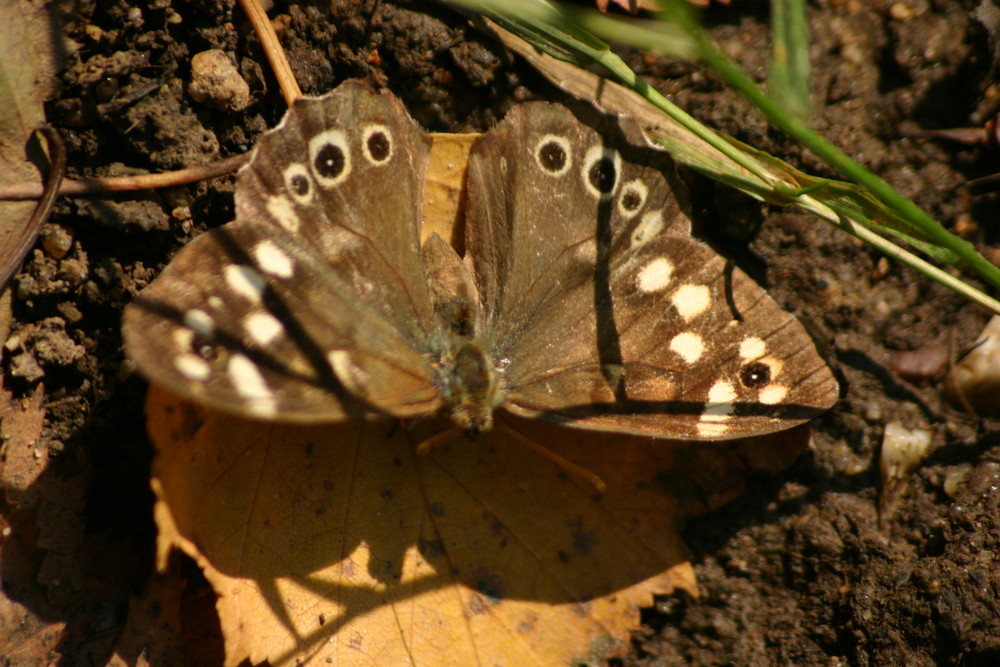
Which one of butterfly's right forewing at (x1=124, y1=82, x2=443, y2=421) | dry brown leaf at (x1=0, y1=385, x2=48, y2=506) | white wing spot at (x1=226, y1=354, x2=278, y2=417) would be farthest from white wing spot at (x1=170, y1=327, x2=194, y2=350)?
dry brown leaf at (x1=0, y1=385, x2=48, y2=506)

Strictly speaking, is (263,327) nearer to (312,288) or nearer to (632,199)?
(312,288)

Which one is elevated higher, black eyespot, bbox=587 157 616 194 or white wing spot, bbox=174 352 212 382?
black eyespot, bbox=587 157 616 194

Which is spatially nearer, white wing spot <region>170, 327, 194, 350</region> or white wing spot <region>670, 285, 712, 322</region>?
white wing spot <region>170, 327, 194, 350</region>

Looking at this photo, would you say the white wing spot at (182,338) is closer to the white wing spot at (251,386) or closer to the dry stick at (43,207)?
the white wing spot at (251,386)

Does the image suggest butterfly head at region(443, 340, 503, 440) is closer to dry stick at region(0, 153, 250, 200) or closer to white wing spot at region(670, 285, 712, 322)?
white wing spot at region(670, 285, 712, 322)

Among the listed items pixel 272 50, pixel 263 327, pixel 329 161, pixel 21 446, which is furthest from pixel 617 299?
pixel 21 446

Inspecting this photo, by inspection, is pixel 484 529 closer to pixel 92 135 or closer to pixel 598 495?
pixel 598 495

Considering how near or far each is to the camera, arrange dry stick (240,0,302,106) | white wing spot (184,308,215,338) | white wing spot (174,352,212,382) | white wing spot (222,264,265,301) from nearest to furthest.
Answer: white wing spot (174,352,212,382)
white wing spot (184,308,215,338)
white wing spot (222,264,265,301)
dry stick (240,0,302,106)
